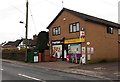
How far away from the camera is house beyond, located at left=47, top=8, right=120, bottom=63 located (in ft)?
81.7

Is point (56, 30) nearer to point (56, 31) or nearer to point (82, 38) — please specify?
A: point (56, 31)

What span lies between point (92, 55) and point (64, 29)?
5.89m

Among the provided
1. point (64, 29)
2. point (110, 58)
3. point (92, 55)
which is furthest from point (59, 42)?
point (110, 58)

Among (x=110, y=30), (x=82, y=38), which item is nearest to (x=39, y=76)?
(x=82, y=38)

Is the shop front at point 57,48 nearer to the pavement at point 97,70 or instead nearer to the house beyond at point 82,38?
the house beyond at point 82,38

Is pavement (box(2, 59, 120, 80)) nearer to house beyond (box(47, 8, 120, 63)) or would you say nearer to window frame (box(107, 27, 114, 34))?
house beyond (box(47, 8, 120, 63))

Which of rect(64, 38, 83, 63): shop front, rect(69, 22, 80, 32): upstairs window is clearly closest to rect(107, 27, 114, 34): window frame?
rect(69, 22, 80, 32): upstairs window

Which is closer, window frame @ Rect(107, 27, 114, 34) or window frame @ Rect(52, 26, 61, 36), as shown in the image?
window frame @ Rect(107, 27, 114, 34)

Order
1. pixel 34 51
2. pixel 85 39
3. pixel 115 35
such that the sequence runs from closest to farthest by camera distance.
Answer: pixel 85 39 < pixel 34 51 < pixel 115 35

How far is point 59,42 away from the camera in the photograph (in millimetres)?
28578

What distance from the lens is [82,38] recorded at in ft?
81.8

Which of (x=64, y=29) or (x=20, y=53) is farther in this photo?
(x=20, y=53)

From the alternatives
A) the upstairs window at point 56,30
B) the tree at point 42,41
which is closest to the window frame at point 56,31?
the upstairs window at point 56,30

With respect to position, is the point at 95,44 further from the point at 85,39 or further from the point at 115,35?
the point at 115,35
